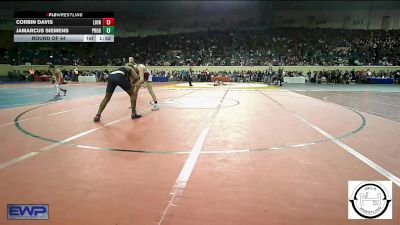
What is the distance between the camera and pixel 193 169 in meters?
4.05

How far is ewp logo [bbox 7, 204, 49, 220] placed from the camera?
278cm

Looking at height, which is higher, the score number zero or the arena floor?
the score number zero

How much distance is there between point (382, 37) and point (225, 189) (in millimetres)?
37775

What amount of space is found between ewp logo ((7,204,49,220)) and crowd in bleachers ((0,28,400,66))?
32439mm

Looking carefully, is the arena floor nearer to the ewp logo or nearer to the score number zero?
the ewp logo

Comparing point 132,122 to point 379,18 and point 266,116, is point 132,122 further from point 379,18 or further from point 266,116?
point 379,18

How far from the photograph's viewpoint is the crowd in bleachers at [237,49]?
108 feet
